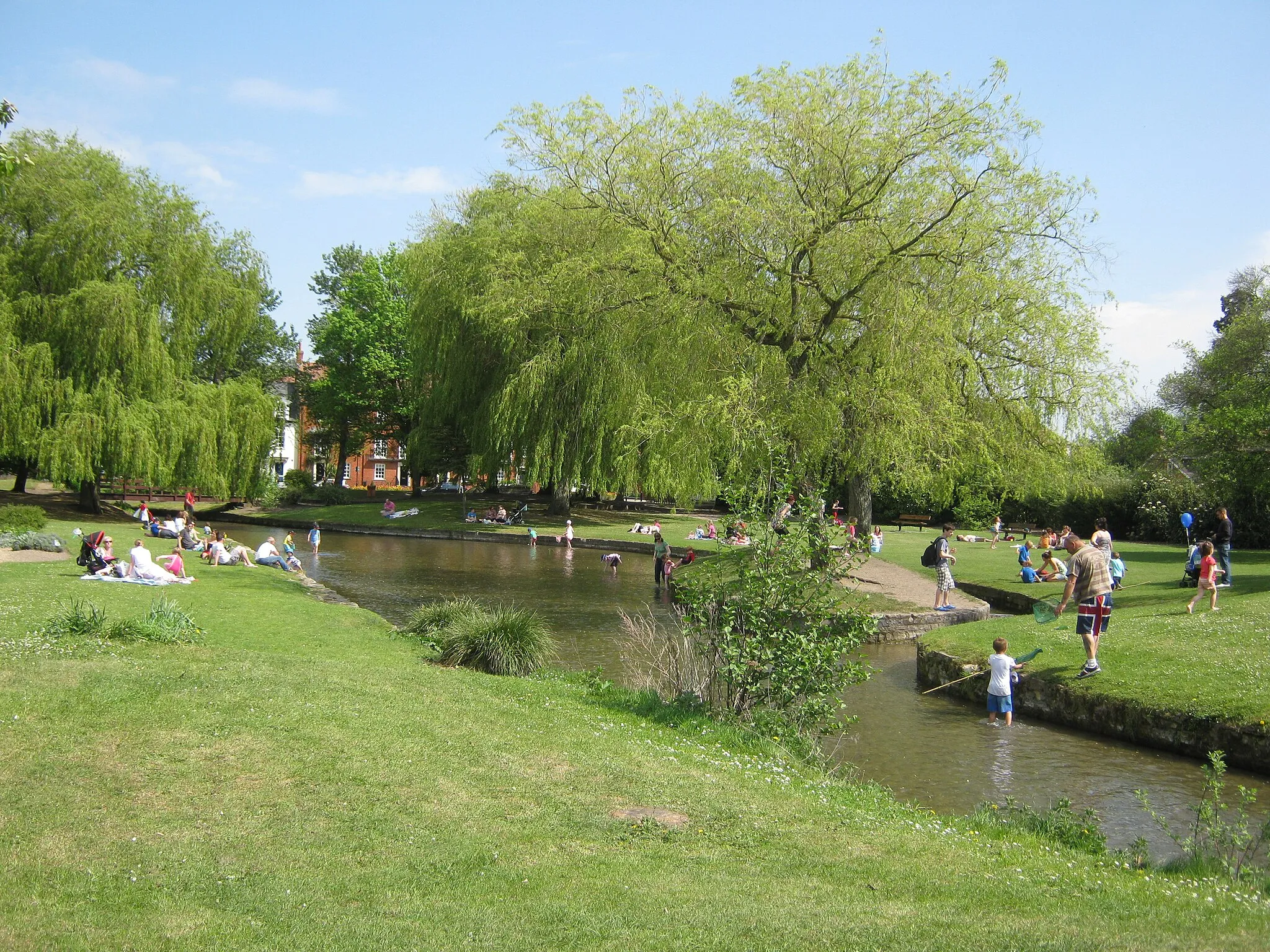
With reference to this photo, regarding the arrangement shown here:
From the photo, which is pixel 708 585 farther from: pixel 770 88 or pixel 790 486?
pixel 770 88

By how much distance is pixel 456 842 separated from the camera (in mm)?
6309

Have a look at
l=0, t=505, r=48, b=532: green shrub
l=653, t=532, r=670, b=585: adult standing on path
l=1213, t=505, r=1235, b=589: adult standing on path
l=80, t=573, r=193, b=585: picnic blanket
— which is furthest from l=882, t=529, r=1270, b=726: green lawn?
l=0, t=505, r=48, b=532: green shrub

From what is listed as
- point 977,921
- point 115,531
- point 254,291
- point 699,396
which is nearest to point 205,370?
point 254,291

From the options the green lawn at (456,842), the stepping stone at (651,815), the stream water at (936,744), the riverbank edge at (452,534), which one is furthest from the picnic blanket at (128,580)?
the riverbank edge at (452,534)

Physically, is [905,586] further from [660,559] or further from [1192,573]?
[660,559]

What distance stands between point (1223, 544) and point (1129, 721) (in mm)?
9297

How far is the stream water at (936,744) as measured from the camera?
10109mm

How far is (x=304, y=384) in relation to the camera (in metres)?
68.7

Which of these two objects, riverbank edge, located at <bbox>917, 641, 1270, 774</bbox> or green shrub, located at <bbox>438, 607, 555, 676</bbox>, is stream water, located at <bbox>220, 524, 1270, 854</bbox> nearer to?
riverbank edge, located at <bbox>917, 641, 1270, 774</bbox>

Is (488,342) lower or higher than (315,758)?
higher

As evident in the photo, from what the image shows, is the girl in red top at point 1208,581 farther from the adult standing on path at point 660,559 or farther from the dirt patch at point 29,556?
the dirt patch at point 29,556

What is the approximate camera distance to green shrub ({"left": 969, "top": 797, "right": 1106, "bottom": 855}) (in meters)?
7.71

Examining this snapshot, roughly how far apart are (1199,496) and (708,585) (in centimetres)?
3282

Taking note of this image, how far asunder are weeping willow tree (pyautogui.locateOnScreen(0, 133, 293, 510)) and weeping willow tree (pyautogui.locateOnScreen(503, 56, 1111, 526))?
2050cm
